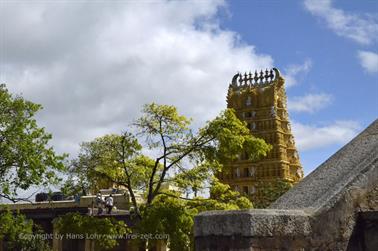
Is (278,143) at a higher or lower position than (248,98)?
lower

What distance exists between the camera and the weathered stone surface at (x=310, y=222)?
3.56 meters

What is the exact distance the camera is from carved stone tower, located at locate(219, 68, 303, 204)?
50541 mm

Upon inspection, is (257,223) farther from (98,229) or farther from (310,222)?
(98,229)

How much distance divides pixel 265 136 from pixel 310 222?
48.4 metres

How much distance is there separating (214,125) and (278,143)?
34.8 metres

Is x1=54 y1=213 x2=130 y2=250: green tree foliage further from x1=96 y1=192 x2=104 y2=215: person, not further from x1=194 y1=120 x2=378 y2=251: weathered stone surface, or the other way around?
x1=194 y1=120 x2=378 y2=251: weathered stone surface

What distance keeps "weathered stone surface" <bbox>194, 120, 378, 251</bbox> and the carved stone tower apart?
44592 mm

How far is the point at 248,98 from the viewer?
54.7 meters

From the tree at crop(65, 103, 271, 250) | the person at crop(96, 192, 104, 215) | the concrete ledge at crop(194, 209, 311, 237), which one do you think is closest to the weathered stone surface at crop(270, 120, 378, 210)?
the concrete ledge at crop(194, 209, 311, 237)

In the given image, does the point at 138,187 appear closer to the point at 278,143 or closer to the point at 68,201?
the point at 68,201

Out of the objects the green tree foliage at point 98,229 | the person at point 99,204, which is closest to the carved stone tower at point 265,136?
the person at point 99,204

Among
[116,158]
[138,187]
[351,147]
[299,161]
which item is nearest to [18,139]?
[116,158]

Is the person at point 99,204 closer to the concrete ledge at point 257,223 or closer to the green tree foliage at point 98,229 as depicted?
the green tree foliage at point 98,229

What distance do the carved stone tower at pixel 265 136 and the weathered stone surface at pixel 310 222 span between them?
44.6 meters
